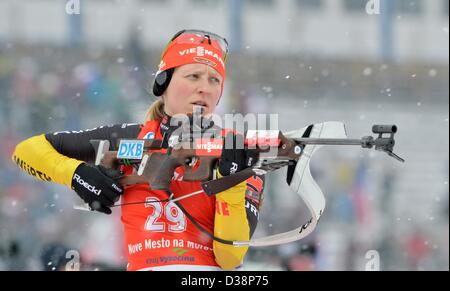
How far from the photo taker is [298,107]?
863 cm

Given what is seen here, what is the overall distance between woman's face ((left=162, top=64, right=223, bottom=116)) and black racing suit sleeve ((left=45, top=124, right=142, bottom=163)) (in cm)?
19

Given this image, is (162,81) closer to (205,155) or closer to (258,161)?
(205,155)

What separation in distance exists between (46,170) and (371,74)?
22.5ft

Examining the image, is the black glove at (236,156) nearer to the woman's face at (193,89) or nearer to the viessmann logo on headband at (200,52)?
the woman's face at (193,89)

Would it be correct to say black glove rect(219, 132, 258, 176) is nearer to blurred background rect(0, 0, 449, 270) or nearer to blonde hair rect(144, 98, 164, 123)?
blonde hair rect(144, 98, 164, 123)

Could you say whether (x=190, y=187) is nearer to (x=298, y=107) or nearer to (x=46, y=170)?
(x=46, y=170)

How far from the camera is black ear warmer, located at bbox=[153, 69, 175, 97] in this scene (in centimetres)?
340

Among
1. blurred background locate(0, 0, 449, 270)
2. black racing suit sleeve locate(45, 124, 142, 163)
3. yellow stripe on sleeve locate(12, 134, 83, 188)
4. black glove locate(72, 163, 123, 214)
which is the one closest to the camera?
black glove locate(72, 163, 123, 214)

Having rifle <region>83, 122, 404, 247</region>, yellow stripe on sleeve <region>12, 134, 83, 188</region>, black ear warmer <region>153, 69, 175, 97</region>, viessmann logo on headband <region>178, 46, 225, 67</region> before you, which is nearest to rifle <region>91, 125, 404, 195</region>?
rifle <region>83, 122, 404, 247</region>

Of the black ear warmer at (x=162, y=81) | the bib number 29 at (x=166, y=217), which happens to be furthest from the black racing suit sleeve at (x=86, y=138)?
the bib number 29 at (x=166, y=217)

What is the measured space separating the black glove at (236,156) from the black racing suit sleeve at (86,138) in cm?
62

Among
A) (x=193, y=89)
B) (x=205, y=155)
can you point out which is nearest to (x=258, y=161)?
(x=205, y=155)

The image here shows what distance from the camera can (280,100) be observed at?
893cm

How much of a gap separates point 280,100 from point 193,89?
18.7 feet
